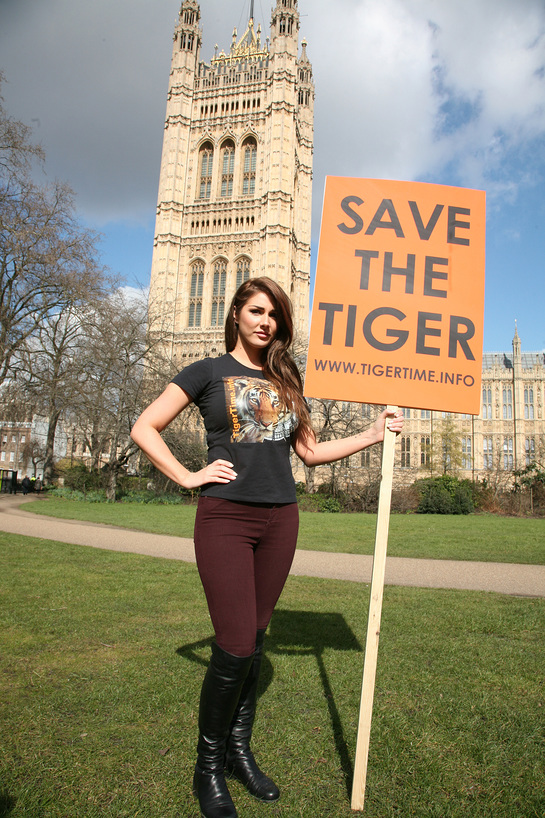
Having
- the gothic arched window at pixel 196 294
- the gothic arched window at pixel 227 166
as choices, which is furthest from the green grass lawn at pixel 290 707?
the gothic arched window at pixel 227 166

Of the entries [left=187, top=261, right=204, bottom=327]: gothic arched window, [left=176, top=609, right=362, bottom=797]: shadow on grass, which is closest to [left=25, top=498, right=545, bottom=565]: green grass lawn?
[left=176, top=609, right=362, bottom=797]: shadow on grass

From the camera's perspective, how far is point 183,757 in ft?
7.69

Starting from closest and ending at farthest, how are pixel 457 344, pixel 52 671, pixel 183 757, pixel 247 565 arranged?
pixel 247 565 < pixel 183 757 < pixel 457 344 < pixel 52 671

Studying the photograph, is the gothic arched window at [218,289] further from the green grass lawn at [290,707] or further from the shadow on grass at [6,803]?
the shadow on grass at [6,803]

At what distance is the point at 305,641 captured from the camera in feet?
12.8

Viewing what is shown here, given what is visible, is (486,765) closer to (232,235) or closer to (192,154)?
(232,235)

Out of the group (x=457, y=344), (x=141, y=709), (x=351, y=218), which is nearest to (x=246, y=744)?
(x=141, y=709)

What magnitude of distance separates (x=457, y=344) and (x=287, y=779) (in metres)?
2.07

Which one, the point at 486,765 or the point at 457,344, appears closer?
the point at 486,765

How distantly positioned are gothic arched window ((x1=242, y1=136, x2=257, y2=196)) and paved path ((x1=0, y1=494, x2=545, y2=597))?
4424 cm

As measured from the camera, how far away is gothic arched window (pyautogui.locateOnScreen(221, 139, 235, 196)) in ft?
160

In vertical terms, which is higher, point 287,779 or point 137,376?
point 137,376

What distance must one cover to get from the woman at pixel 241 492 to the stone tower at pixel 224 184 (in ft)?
137

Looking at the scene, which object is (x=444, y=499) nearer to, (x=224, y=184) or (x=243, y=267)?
(x=243, y=267)
